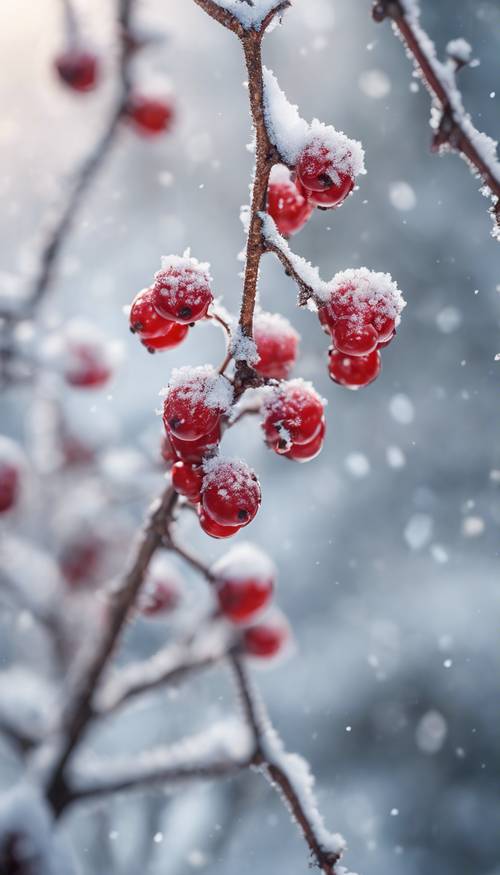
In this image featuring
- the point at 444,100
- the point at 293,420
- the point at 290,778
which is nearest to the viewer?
the point at 444,100

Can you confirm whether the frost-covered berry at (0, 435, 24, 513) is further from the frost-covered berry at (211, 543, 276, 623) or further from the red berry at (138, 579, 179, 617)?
the frost-covered berry at (211, 543, 276, 623)

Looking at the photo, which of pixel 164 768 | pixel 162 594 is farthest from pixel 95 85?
pixel 164 768

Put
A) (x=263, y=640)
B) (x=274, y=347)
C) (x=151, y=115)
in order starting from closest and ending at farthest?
(x=274, y=347) → (x=263, y=640) → (x=151, y=115)

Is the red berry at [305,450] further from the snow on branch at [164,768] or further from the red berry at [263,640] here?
the red berry at [263,640]

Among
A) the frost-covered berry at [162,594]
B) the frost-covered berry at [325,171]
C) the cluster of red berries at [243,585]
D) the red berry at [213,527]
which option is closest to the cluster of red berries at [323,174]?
the frost-covered berry at [325,171]

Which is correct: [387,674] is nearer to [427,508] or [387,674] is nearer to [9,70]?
[427,508]

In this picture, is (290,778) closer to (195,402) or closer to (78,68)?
(195,402)

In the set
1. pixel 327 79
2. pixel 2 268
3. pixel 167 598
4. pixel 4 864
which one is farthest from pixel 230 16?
pixel 327 79

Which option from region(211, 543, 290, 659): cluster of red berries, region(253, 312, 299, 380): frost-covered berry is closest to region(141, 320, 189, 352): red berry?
region(253, 312, 299, 380): frost-covered berry
